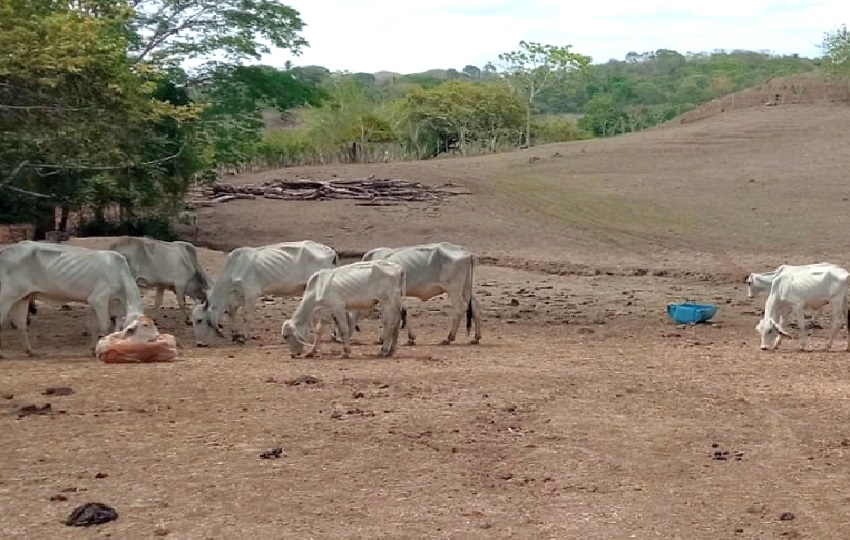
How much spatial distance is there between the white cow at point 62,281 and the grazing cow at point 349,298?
2.01 meters

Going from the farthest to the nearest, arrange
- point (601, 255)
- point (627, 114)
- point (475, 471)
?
point (627, 114), point (601, 255), point (475, 471)

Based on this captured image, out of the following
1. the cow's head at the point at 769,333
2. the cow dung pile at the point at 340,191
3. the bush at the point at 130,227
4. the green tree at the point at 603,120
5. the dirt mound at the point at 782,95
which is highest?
the dirt mound at the point at 782,95

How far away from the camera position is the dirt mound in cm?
5712

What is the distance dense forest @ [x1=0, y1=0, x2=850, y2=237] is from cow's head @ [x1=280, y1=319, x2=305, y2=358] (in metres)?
3.82

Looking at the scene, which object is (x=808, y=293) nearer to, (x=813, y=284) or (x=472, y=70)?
(x=813, y=284)

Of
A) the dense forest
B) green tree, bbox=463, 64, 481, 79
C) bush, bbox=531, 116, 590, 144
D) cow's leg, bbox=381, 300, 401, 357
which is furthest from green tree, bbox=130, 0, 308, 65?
green tree, bbox=463, 64, 481, 79

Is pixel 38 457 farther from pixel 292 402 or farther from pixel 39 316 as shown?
pixel 39 316

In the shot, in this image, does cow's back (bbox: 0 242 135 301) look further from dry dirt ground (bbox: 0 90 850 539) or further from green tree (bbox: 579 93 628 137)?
green tree (bbox: 579 93 628 137)

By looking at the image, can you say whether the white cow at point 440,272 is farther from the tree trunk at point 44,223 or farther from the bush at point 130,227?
the bush at point 130,227

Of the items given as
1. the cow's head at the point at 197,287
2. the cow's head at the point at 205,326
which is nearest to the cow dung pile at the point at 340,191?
the cow's head at the point at 197,287

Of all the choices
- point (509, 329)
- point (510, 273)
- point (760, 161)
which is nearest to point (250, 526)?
point (509, 329)

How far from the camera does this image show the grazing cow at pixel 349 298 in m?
14.8

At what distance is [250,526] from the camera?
7.86 m

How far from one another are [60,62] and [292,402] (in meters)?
6.04
